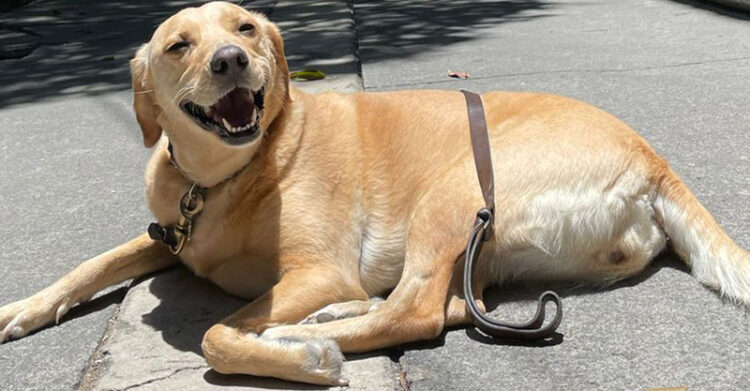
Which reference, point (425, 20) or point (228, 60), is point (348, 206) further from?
point (425, 20)

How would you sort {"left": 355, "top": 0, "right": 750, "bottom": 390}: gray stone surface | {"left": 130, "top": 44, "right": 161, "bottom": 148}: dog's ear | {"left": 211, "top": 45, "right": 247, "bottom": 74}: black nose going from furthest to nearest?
{"left": 130, "top": 44, "right": 161, "bottom": 148}: dog's ear < {"left": 211, "top": 45, "right": 247, "bottom": 74}: black nose < {"left": 355, "top": 0, "right": 750, "bottom": 390}: gray stone surface

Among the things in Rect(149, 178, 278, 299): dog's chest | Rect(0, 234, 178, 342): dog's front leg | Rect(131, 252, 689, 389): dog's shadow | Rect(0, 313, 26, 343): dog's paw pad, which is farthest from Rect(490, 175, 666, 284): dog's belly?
Rect(0, 313, 26, 343): dog's paw pad

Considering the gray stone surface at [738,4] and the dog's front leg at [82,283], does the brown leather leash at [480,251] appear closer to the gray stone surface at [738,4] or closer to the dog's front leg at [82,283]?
the dog's front leg at [82,283]

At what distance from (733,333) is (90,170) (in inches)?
143

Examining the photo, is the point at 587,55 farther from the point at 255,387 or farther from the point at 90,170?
the point at 255,387

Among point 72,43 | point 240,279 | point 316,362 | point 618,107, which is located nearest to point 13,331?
point 240,279

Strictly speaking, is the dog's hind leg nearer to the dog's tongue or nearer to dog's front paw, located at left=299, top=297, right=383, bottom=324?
dog's front paw, located at left=299, top=297, right=383, bottom=324

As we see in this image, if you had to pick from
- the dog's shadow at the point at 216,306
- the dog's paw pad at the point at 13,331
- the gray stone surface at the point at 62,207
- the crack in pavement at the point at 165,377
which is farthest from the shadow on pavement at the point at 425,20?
the crack in pavement at the point at 165,377

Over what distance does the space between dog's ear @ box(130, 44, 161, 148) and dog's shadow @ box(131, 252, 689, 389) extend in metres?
0.59

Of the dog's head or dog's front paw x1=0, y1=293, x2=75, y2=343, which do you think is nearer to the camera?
the dog's head

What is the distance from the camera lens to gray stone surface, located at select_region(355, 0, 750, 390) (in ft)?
8.63

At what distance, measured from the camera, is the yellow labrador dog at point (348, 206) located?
9.55 feet

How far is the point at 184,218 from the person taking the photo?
10.7 ft

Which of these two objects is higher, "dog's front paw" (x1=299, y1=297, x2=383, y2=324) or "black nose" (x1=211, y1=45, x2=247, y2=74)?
"black nose" (x1=211, y1=45, x2=247, y2=74)
